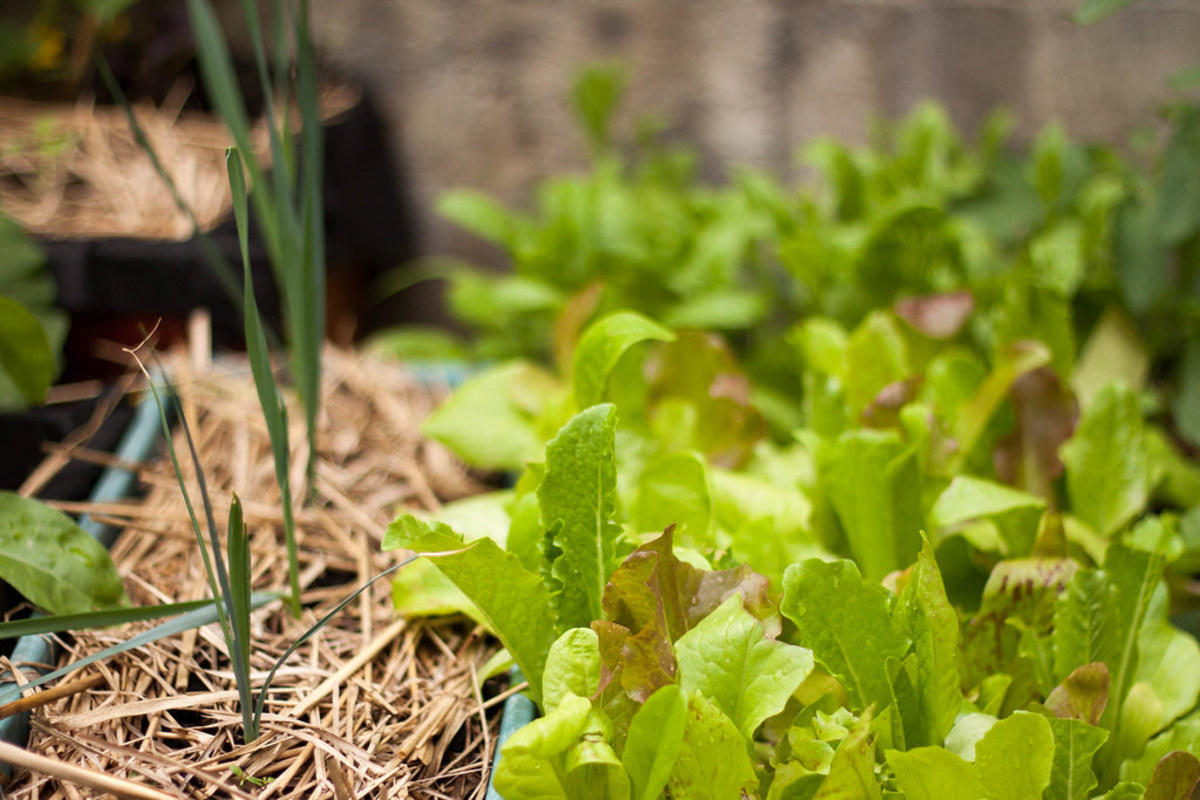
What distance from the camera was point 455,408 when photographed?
87cm

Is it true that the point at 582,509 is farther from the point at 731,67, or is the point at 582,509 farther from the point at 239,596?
the point at 731,67

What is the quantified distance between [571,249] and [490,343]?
212 millimetres

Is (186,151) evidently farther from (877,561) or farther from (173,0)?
(877,561)

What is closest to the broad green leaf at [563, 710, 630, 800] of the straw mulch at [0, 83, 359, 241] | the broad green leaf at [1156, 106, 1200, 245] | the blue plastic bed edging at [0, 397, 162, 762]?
the blue plastic bed edging at [0, 397, 162, 762]

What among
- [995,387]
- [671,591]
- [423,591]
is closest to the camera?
[671,591]

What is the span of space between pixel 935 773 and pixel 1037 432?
1.37 ft

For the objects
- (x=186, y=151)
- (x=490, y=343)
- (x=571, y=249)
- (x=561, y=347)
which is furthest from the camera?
(x=186, y=151)

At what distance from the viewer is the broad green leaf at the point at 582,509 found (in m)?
0.57

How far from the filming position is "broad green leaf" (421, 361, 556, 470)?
2.75ft

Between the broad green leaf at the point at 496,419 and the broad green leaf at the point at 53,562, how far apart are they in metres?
0.30

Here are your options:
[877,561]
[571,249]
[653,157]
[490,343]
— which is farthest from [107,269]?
[877,561]

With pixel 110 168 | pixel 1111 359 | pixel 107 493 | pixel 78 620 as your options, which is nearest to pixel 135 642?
pixel 78 620

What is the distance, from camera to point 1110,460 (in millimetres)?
748

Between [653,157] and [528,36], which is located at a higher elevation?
[528,36]
